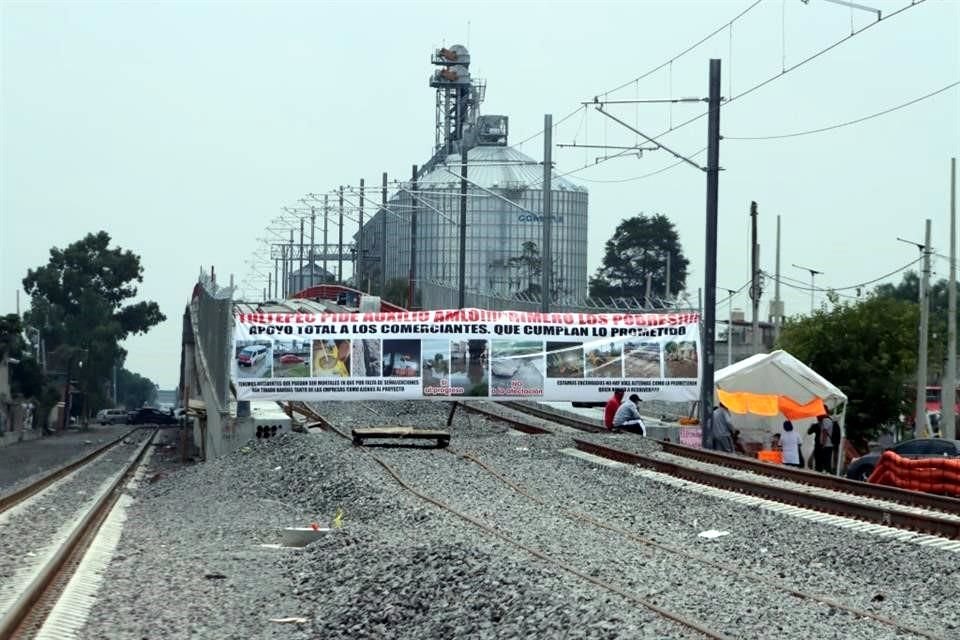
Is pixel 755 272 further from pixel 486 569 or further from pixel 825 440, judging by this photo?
pixel 486 569

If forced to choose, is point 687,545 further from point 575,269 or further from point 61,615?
point 575,269

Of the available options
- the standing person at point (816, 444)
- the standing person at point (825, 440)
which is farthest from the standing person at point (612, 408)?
the standing person at point (825, 440)

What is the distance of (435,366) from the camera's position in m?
36.9

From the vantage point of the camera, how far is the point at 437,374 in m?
36.8

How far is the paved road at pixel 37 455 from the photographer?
1716 inches

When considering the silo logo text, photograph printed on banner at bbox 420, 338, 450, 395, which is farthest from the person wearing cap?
the silo logo text

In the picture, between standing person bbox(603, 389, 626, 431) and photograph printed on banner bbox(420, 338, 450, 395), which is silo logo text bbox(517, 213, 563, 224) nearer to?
photograph printed on banner bbox(420, 338, 450, 395)

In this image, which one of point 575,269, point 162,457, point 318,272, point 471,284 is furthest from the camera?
point 318,272

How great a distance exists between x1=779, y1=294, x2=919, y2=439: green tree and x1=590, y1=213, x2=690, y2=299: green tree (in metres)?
73.8

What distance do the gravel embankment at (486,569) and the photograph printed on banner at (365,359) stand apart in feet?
34.5

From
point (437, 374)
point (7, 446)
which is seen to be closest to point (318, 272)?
point (7, 446)

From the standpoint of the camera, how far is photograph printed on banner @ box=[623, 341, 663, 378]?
3725 centimetres

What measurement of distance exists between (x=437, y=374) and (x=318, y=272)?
304 ft

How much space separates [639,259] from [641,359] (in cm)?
9498
